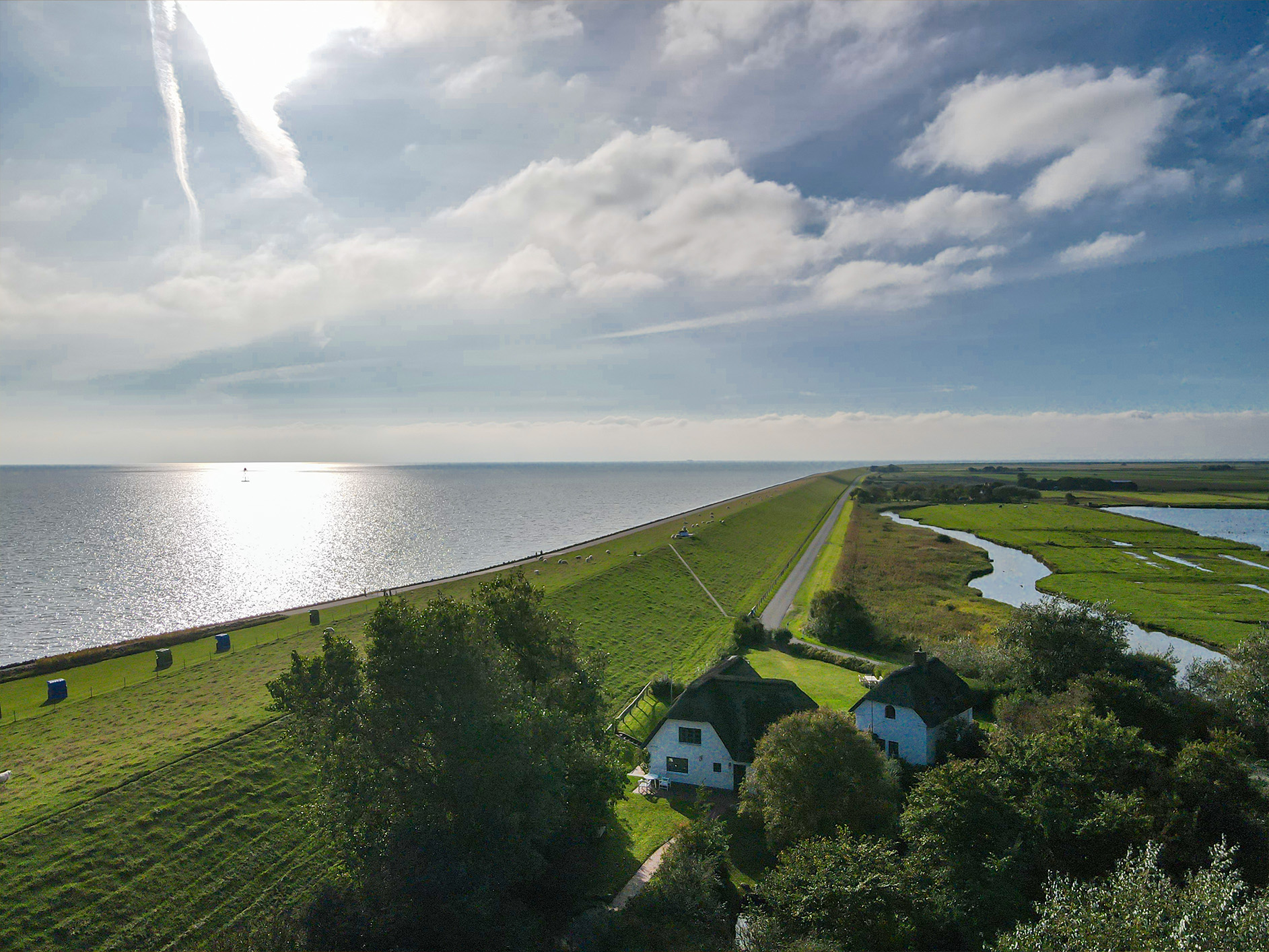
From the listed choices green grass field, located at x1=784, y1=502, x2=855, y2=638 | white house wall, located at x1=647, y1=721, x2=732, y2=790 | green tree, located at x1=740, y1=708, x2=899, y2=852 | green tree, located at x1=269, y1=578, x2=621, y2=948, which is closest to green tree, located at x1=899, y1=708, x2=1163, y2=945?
green tree, located at x1=740, y1=708, x2=899, y2=852

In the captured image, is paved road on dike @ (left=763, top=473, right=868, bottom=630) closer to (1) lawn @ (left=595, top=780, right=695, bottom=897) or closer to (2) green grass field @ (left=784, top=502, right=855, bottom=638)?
(2) green grass field @ (left=784, top=502, right=855, bottom=638)

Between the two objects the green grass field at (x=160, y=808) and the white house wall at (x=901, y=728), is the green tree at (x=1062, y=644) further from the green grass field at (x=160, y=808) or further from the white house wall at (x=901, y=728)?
the green grass field at (x=160, y=808)

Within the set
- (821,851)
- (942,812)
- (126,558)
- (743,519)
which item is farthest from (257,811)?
(743,519)

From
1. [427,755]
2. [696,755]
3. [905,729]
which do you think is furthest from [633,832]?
[905,729]

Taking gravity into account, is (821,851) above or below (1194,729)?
above

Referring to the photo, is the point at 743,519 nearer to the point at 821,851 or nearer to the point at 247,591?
the point at 247,591

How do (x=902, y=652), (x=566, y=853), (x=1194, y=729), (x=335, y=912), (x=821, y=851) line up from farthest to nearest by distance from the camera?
(x=902, y=652)
(x=1194, y=729)
(x=566, y=853)
(x=821, y=851)
(x=335, y=912)
